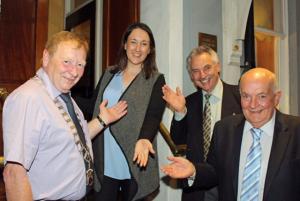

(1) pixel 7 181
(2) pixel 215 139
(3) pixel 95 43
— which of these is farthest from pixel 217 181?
(3) pixel 95 43

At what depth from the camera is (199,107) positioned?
7.54 feet

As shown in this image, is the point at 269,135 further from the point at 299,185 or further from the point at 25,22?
the point at 25,22

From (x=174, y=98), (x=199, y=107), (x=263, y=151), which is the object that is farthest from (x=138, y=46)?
(x=263, y=151)

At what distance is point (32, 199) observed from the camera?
122cm

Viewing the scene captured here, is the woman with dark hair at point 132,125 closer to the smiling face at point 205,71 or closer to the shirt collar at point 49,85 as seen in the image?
the smiling face at point 205,71

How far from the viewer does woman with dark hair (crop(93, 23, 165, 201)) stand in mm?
1963

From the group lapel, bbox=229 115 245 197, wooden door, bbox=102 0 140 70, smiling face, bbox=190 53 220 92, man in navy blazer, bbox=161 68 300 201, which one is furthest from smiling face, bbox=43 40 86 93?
wooden door, bbox=102 0 140 70

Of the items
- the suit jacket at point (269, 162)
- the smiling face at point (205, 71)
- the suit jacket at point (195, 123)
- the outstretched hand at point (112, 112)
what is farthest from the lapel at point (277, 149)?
the outstretched hand at point (112, 112)

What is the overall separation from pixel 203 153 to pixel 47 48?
3.93ft

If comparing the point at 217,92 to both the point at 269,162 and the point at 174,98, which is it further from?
the point at 269,162

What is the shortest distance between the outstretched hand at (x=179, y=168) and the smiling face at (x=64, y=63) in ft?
2.13

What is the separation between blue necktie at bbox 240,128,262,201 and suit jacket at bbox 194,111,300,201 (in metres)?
0.05

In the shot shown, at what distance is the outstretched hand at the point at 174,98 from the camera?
212 centimetres

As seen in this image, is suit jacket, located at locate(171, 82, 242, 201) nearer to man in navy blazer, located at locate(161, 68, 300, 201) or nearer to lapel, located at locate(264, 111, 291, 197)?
man in navy blazer, located at locate(161, 68, 300, 201)
